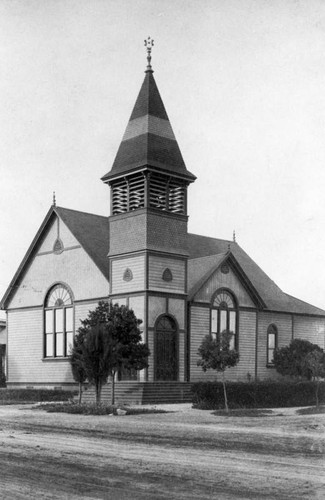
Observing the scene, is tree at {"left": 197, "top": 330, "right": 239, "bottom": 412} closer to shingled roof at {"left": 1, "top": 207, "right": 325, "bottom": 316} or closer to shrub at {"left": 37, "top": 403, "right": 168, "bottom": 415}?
shrub at {"left": 37, "top": 403, "right": 168, "bottom": 415}

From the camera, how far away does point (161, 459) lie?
12.8m

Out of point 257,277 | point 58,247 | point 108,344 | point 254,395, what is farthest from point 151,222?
point 257,277

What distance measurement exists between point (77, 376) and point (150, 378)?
506cm

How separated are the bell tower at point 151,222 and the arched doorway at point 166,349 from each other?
8cm

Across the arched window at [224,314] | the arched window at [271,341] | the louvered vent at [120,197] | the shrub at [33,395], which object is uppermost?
the louvered vent at [120,197]

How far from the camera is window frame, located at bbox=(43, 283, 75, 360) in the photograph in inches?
1545

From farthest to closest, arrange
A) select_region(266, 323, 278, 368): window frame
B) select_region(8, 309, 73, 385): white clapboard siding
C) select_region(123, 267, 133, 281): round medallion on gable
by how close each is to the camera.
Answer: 1. select_region(266, 323, 278, 368): window frame
2. select_region(8, 309, 73, 385): white clapboard siding
3. select_region(123, 267, 133, 281): round medallion on gable

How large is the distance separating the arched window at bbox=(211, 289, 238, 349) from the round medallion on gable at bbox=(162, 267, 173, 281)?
4110 millimetres

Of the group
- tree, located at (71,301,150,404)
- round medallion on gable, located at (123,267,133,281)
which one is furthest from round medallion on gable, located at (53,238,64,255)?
tree, located at (71,301,150,404)

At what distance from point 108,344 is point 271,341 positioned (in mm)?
18466

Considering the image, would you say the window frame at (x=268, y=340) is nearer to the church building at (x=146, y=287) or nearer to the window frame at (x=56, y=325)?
the church building at (x=146, y=287)

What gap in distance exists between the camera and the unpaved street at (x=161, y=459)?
9.80m

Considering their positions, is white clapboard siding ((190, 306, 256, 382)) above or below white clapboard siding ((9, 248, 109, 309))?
below

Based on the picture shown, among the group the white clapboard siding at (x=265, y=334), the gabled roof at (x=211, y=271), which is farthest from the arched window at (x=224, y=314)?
the white clapboard siding at (x=265, y=334)
